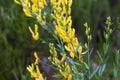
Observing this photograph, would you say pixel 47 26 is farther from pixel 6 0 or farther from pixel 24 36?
pixel 6 0

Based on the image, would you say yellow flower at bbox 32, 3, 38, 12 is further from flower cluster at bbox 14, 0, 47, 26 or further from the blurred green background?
the blurred green background

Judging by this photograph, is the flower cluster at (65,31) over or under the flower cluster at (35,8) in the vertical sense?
under

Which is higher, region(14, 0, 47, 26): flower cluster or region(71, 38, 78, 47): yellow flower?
region(14, 0, 47, 26): flower cluster

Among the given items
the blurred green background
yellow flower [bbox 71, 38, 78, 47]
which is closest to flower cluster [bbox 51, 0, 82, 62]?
yellow flower [bbox 71, 38, 78, 47]

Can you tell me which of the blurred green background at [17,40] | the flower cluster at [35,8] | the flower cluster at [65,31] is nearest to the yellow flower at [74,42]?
the flower cluster at [65,31]

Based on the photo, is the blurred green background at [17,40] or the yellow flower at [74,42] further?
the blurred green background at [17,40]

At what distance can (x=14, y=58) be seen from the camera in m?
2.59

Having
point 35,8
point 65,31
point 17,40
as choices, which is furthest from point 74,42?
point 17,40

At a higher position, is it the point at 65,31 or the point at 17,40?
the point at 65,31

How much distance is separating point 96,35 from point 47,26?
1.40 m

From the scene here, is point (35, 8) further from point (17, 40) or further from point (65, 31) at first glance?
point (17, 40)

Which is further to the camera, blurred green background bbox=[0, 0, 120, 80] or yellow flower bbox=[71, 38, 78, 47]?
blurred green background bbox=[0, 0, 120, 80]

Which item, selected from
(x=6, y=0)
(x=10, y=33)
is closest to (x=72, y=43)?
(x=10, y=33)

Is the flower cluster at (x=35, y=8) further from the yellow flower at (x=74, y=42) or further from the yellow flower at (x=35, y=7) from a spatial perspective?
the yellow flower at (x=74, y=42)
